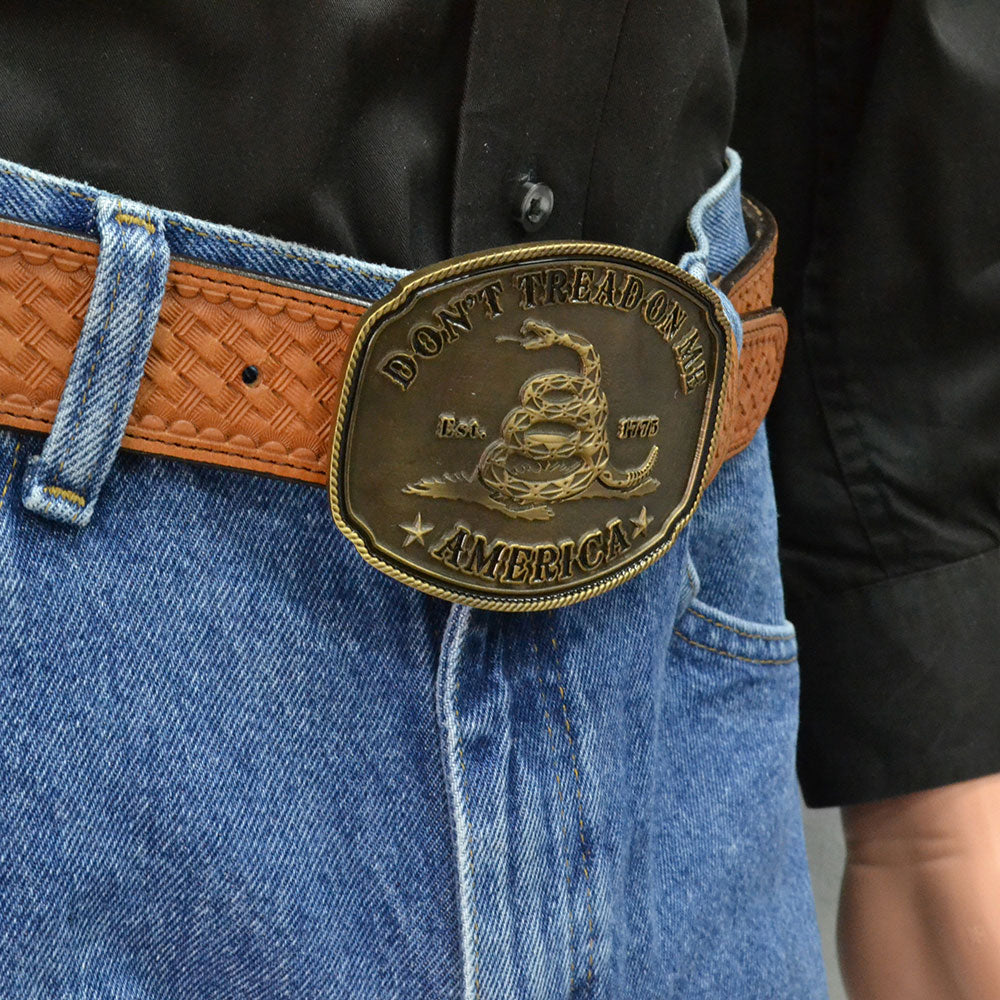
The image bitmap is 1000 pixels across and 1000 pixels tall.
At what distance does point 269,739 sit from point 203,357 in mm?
235

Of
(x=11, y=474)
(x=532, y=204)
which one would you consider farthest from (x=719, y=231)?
(x=11, y=474)

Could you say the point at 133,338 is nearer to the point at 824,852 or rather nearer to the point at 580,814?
the point at 580,814

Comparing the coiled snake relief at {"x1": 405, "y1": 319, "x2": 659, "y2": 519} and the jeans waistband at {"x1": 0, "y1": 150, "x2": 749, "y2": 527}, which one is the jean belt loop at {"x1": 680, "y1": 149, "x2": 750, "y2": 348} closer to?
the coiled snake relief at {"x1": 405, "y1": 319, "x2": 659, "y2": 519}

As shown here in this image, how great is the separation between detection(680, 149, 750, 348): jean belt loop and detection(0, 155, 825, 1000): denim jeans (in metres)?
0.03

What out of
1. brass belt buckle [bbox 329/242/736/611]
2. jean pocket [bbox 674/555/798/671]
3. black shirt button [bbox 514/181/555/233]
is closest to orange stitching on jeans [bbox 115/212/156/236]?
brass belt buckle [bbox 329/242/736/611]

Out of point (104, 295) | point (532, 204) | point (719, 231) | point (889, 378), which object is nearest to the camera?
point (104, 295)

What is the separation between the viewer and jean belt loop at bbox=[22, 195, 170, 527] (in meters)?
0.55

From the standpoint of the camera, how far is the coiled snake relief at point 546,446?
0.63 m

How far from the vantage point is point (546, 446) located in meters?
0.64

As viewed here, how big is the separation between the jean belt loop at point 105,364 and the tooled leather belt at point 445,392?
0.04 ft

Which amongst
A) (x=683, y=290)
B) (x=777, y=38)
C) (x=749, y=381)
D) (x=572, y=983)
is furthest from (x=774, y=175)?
(x=572, y=983)

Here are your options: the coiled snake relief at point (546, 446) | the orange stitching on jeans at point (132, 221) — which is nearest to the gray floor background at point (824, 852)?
the coiled snake relief at point (546, 446)

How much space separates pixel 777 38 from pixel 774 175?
145mm

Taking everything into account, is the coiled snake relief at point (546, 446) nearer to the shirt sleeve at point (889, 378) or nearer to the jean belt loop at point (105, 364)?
the jean belt loop at point (105, 364)
